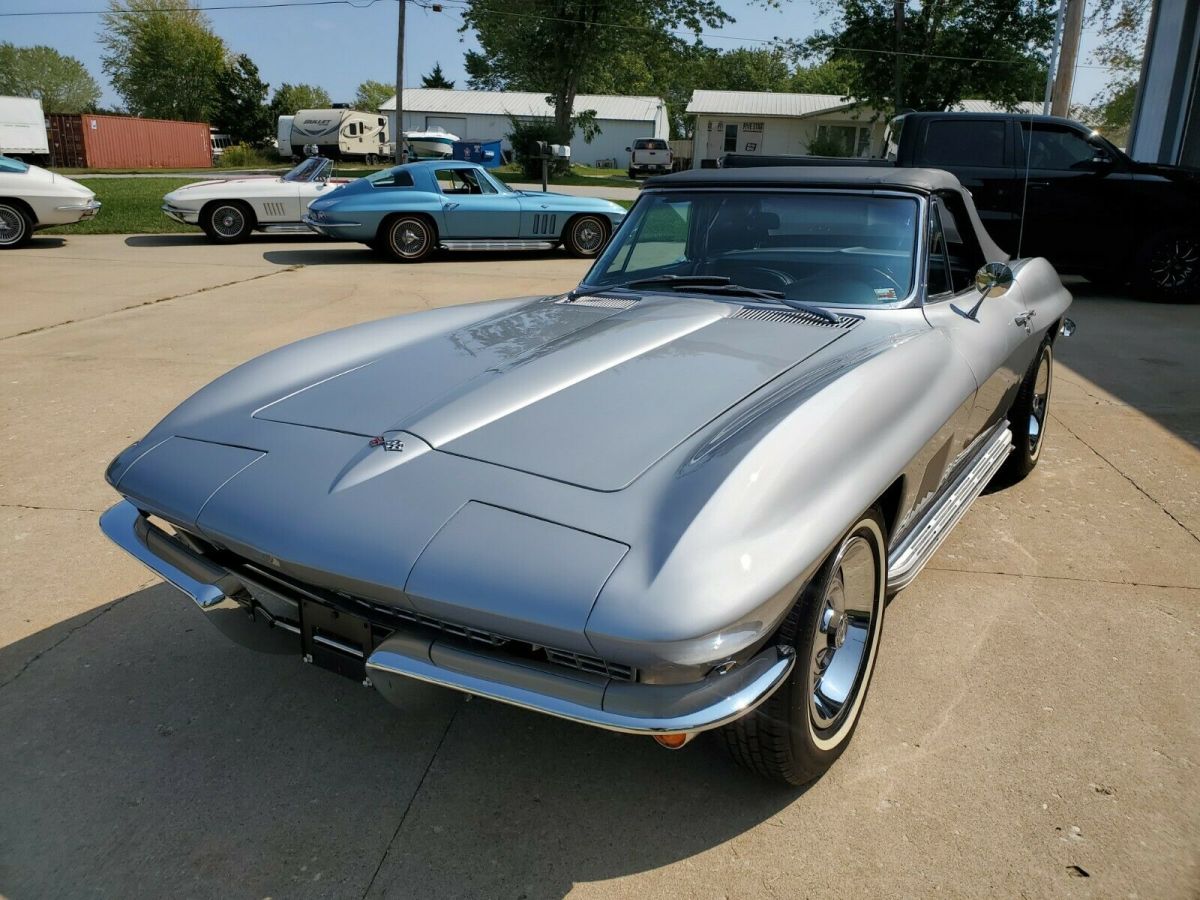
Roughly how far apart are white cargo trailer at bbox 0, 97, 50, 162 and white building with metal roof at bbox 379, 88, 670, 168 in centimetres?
2449

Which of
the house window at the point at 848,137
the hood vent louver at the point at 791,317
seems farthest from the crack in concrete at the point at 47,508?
the house window at the point at 848,137

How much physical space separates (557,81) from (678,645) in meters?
37.6

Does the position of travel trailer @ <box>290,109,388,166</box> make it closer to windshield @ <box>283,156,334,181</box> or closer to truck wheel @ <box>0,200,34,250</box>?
windshield @ <box>283,156,334,181</box>

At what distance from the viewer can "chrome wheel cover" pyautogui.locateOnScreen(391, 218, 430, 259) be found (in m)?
12.2

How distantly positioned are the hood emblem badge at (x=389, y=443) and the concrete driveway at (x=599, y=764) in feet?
1.78

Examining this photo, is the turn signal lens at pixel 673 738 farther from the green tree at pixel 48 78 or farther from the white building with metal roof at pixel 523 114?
the green tree at pixel 48 78

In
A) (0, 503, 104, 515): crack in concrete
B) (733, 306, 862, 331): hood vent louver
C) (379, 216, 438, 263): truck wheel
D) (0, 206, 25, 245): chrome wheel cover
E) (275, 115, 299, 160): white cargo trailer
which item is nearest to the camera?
(733, 306, 862, 331): hood vent louver

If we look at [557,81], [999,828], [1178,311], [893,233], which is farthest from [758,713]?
[557,81]

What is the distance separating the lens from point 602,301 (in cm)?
337

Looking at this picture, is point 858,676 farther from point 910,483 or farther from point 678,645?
Result: point 678,645

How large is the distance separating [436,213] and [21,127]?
92.9ft

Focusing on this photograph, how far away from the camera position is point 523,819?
213 centimetres

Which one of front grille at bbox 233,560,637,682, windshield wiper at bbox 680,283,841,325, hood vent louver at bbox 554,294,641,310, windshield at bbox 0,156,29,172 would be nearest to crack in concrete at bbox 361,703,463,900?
front grille at bbox 233,560,637,682

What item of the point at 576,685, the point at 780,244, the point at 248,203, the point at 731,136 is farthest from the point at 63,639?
the point at 731,136
